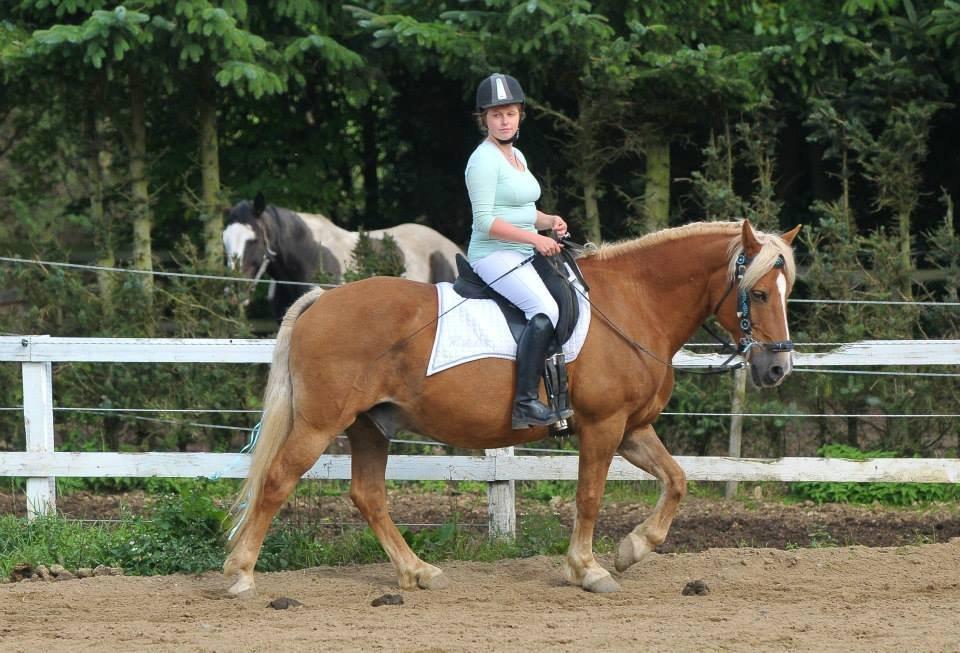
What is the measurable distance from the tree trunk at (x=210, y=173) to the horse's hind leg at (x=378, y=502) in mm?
5707

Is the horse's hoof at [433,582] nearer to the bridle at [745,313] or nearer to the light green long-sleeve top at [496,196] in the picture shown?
the light green long-sleeve top at [496,196]

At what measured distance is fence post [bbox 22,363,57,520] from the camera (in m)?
8.09

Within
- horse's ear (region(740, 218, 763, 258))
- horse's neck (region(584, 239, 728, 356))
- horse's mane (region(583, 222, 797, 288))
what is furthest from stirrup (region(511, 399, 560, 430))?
horse's ear (region(740, 218, 763, 258))

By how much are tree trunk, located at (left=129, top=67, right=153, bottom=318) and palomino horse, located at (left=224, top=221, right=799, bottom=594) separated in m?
5.82

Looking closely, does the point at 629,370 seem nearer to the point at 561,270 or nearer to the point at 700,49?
the point at 561,270

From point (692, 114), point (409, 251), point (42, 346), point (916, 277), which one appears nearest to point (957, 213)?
point (916, 277)

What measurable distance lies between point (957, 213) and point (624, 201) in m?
3.45

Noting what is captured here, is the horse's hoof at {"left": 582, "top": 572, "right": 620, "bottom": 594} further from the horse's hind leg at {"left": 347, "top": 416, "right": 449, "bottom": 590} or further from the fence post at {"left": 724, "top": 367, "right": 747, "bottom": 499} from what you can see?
the fence post at {"left": 724, "top": 367, "right": 747, "bottom": 499}

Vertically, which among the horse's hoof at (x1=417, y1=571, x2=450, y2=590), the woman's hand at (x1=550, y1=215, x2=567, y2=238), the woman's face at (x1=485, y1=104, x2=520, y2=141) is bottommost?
the horse's hoof at (x1=417, y1=571, x2=450, y2=590)

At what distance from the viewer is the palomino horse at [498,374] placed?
261 inches

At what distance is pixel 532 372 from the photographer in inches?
257

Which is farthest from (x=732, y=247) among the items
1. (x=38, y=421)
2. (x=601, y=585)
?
(x=38, y=421)

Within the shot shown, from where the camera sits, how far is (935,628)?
555 cm

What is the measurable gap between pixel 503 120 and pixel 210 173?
261 inches
